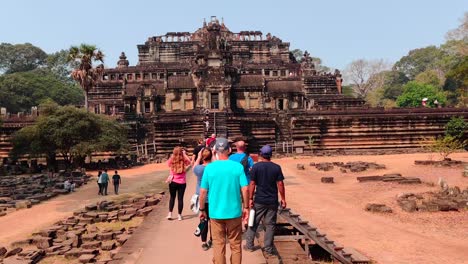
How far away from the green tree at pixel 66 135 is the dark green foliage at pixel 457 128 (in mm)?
32858

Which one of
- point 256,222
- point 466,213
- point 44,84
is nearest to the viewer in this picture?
point 256,222

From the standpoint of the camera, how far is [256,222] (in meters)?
8.16

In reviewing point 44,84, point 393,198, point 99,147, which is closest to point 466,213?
point 393,198

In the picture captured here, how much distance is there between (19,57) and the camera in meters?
104

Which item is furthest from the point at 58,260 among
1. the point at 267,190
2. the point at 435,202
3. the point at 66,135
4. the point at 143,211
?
the point at 66,135

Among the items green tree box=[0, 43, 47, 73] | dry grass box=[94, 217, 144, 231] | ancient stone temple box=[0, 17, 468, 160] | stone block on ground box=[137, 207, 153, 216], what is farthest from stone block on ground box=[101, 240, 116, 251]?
green tree box=[0, 43, 47, 73]

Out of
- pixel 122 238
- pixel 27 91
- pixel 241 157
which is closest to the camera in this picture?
pixel 241 157

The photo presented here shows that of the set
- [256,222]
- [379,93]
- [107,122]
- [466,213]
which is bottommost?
[466,213]

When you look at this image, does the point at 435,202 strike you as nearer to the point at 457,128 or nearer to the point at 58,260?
the point at 58,260

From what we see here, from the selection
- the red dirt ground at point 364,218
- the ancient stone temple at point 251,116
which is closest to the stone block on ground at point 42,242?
the red dirt ground at point 364,218

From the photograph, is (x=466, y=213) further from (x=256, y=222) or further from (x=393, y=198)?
(x=256, y=222)

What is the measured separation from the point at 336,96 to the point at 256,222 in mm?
46681

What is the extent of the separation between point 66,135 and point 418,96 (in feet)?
218

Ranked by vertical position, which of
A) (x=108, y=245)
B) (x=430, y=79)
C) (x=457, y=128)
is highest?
(x=430, y=79)
